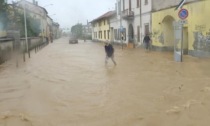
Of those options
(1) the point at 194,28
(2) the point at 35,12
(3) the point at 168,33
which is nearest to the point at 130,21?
(3) the point at 168,33

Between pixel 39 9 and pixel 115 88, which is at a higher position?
pixel 39 9

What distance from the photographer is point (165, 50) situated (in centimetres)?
2762

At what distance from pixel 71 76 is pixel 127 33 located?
84.6 feet

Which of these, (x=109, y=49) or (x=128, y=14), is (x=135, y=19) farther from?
(x=109, y=49)

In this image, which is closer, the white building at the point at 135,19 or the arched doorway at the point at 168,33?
the arched doorway at the point at 168,33

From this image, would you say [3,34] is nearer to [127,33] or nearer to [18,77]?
[127,33]

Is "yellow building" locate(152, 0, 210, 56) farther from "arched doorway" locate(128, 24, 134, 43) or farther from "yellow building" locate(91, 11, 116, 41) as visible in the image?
"yellow building" locate(91, 11, 116, 41)

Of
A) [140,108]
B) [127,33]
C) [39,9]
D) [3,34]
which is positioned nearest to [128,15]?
[127,33]

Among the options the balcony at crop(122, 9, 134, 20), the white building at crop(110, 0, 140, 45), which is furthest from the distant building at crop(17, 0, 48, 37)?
the balcony at crop(122, 9, 134, 20)

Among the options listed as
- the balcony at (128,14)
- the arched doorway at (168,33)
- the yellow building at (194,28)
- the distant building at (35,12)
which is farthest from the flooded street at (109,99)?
the distant building at (35,12)

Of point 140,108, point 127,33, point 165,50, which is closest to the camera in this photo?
point 140,108

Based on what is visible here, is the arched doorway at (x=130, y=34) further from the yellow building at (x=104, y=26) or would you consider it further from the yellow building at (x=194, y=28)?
the yellow building at (x=104, y=26)

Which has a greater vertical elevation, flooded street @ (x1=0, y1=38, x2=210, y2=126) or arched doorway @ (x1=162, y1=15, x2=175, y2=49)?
arched doorway @ (x1=162, y1=15, x2=175, y2=49)

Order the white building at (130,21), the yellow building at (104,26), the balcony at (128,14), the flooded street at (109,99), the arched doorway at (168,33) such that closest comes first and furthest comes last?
the flooded street at (109,99), the arched doorway at (168,33), the white building at (130,21), the balcony at (128,14), the yellow building at (104,26)
